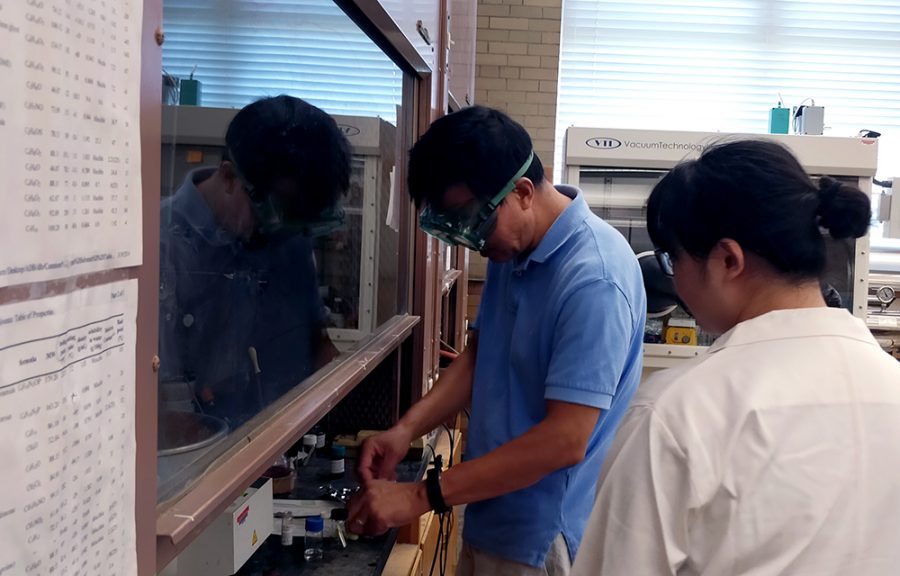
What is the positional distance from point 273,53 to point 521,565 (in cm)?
107

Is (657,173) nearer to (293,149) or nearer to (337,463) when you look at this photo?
(337,463)

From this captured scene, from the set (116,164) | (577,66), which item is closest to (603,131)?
(577,66)

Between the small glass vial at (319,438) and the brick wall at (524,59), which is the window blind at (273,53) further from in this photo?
the brick wall at (524,59)

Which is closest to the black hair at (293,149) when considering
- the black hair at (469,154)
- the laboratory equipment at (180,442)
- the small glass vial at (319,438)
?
the black hair at (469,154)

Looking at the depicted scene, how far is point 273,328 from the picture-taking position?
137 cm

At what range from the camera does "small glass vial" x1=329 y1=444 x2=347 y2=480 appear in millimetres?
1903

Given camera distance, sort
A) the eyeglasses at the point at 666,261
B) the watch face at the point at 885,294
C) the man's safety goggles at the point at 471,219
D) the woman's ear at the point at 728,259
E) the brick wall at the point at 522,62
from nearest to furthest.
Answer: the woman's ear at the point at 728,259 < the eyeglasses at the point at 666,261 < the man's safety goggles at the point at 471,219 < the watch face at the point at 885,294 < the brick wall at the point at 522,62

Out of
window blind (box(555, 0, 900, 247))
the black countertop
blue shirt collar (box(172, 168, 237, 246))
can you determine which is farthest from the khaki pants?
window blind (box(555, 0, 900, 247))

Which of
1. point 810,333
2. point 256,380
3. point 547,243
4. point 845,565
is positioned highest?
point 547,243

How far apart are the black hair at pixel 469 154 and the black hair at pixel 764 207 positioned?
0.41m

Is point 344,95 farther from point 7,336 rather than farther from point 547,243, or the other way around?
point 7,336

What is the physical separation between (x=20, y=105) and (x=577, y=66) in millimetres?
4939

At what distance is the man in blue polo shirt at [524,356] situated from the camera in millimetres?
1361

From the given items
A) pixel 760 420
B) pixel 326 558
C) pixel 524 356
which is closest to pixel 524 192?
pixel 524 356
